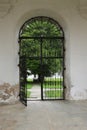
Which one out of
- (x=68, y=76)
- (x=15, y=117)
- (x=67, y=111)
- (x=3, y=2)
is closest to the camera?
(x=15, y=117)

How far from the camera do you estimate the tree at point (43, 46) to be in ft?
33.3

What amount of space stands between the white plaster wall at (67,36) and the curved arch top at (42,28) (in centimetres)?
37

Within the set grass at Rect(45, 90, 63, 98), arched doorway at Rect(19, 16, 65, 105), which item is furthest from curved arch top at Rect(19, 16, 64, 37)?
grass at Rect(45, 90, 63, 98)

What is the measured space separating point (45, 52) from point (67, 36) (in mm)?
957

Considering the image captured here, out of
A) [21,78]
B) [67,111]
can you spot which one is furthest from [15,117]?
[21,78]

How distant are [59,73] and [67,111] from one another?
2563 mm

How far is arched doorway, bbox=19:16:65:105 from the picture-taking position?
10.1 metres

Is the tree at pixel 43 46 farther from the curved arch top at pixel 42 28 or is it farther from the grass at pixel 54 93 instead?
the grass at pixel 54 93

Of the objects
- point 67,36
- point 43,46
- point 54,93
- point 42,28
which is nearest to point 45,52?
point 43,46

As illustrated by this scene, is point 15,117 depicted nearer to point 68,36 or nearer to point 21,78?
point 21,78

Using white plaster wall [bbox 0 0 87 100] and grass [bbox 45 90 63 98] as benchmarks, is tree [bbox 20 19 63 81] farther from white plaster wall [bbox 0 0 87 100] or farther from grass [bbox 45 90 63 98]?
grass [bbox 45 90 63 98]

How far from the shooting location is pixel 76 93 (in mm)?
9656

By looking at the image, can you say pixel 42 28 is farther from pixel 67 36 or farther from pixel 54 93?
pixel 54 93

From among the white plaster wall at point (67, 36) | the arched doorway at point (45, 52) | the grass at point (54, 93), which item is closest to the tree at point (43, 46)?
the arched doorway at point (45, 52)
